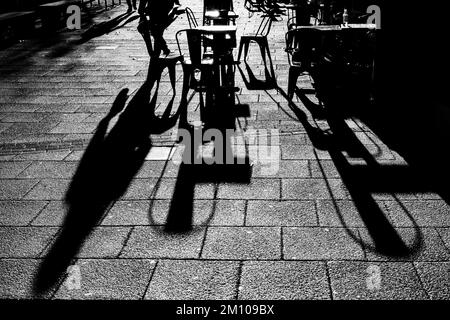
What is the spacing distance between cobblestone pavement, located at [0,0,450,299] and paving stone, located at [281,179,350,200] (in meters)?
0.01

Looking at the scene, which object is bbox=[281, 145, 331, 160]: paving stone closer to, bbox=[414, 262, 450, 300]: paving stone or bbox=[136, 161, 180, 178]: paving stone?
bbox=[136, 161, 180, 178]: paving stone

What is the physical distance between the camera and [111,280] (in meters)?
3.33

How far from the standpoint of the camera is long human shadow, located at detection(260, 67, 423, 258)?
145 inches

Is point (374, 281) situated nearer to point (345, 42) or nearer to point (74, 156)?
point (74, 156)

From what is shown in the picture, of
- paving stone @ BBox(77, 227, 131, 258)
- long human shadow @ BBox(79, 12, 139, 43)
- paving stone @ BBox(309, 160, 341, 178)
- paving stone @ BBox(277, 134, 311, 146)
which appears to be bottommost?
paving stone @ BBox(77, 227, 131, 258)

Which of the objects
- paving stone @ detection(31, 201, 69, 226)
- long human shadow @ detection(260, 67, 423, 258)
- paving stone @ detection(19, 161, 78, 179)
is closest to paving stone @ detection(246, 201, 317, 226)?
long human shadow @ detection(260, 67, 423, 258)

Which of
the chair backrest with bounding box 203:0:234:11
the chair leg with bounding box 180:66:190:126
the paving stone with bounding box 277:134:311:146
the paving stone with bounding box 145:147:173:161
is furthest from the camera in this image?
the chair backrest with bounding box 203:0:234:11

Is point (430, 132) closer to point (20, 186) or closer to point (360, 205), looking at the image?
point (360, 205)


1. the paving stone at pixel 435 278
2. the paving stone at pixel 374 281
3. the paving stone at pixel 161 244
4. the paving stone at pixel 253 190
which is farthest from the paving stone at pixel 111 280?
the paving stone at pixel 435 278

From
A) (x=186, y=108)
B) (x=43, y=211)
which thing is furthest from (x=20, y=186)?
(x=186, y=108)

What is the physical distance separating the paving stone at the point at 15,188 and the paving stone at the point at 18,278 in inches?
46.6

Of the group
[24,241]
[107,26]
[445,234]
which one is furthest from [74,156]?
[107,26]

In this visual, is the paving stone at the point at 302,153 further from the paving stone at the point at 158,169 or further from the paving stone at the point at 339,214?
the paving stone at the point at 158,169

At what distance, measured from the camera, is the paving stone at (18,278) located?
321cm
